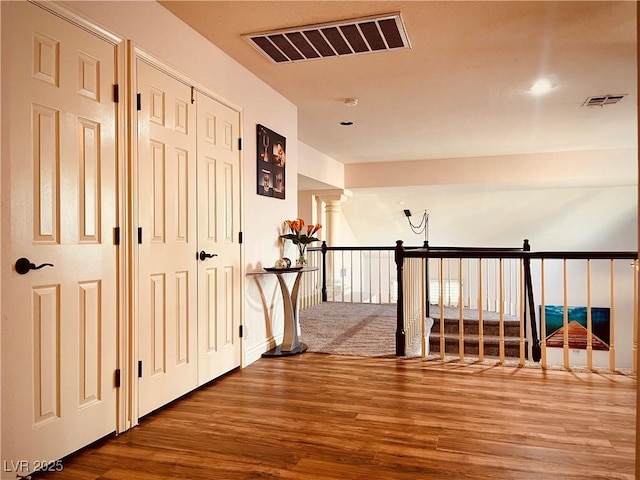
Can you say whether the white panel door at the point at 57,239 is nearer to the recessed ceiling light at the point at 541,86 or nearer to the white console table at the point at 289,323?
the white console table at the point at 289,323

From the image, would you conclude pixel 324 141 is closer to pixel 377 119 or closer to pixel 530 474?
pixel 377 119

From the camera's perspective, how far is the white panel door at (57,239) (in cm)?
191

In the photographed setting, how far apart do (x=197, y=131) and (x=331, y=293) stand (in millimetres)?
5057

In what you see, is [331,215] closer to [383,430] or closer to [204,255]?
[204,255]

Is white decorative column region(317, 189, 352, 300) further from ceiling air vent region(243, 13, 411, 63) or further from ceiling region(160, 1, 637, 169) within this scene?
ceiling air vent region(243, 13, 411, 63)

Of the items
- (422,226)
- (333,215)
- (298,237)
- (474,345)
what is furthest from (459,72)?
(422,226)

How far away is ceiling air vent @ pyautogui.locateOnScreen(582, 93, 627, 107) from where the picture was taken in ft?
14.9

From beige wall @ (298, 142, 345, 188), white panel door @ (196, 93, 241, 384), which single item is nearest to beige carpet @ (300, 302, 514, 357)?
white panel door @ (196, 93, 241, 384)

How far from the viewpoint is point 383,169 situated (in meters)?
7.96

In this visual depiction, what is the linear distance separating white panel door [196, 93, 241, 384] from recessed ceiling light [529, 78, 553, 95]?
2.72m

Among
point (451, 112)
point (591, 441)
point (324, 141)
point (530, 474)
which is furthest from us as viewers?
point (324, 141)

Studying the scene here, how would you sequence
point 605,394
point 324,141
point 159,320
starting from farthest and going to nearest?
point 324,141 → point 605,394 → point 159,320

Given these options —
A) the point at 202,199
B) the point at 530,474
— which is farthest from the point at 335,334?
the point at 530,474

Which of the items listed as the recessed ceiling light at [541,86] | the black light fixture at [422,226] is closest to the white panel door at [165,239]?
the recessed ceiling light at [541,86]
